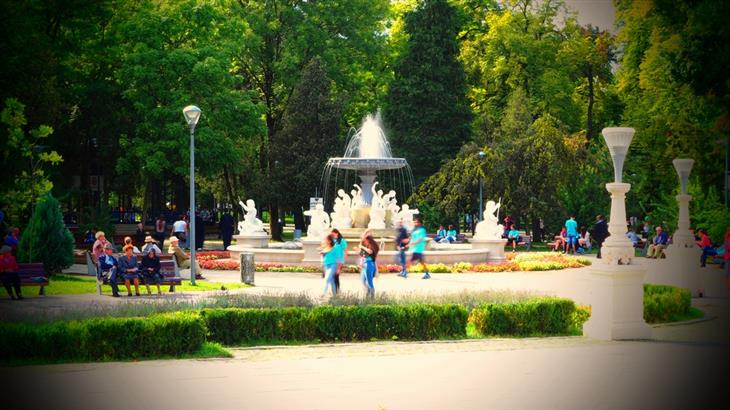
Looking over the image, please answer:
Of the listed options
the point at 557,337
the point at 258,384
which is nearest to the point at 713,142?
the point at 557,337

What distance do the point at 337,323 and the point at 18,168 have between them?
17136mm

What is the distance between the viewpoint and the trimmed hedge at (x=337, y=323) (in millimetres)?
15258

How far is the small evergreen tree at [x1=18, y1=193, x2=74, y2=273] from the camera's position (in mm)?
24359

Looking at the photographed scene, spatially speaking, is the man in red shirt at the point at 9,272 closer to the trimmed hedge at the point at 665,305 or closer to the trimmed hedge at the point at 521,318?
the trimmed hedge at the point at 521,318

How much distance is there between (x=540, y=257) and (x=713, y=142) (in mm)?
7992

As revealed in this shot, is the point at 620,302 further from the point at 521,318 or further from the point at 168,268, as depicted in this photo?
the point at 168,268

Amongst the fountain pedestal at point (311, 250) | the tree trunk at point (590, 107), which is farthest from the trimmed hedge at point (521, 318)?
the tree trunk at point (590, 107)

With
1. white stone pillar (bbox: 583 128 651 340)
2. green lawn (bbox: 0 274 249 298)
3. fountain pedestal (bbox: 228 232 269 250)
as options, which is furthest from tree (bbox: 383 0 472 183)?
white stone pillar (bbox: 583 128 651 340)

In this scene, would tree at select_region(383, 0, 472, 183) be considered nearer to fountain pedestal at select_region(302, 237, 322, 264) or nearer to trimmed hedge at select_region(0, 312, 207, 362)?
fountain pedestal at select_region(302, 237, 322, 264)

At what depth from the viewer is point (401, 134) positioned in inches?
2170

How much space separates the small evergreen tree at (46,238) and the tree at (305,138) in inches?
1065

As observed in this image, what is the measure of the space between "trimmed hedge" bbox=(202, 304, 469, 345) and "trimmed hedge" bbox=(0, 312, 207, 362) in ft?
3.75

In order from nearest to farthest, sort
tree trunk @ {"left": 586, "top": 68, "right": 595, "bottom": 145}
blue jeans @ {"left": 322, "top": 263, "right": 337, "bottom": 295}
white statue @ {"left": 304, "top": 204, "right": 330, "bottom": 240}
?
blue jeans @ {"left": 322, "top": 263, "right": 337, "bottom": 295}
white statue @ {"left": 304, "top": 204, "right": 330, "bottom": 240}
tree trunk @ {"left": 586, "top": 68, "right": 595, "bottom": 145}

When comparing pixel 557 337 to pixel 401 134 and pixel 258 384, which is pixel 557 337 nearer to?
pixel 258 384
